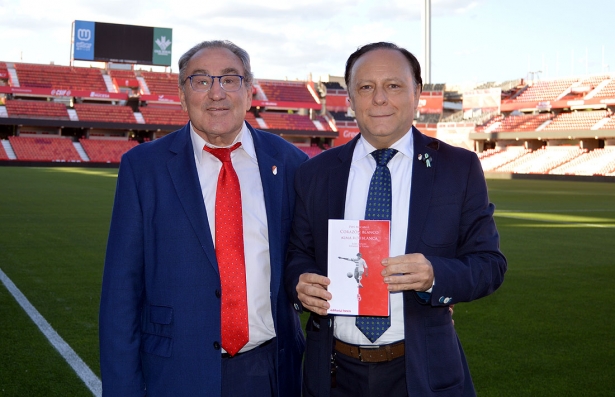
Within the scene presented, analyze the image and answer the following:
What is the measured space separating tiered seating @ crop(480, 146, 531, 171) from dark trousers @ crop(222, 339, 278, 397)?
48.1 metres

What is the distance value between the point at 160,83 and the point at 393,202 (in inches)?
2311

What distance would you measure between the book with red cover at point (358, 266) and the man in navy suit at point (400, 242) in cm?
3

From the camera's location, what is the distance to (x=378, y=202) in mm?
2424

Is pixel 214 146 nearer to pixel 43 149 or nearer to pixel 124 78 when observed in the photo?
pixel 43 149

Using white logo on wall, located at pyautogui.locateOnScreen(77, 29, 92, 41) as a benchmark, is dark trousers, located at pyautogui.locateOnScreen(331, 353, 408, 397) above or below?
below

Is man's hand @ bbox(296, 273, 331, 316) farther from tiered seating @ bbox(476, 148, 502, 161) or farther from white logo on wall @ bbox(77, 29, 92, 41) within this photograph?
white logo on wall @ bbox(77, 29, 92, 41)

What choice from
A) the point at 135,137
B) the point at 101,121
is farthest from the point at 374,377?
the point at 135,137

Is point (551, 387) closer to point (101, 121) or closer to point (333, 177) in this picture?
point (333, 177)

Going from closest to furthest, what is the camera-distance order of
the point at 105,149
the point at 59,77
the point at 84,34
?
the point at 105,149 → the point at 84,34 → the point at 59,77

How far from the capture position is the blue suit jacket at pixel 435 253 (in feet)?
7.63

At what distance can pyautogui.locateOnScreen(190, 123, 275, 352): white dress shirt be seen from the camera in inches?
107

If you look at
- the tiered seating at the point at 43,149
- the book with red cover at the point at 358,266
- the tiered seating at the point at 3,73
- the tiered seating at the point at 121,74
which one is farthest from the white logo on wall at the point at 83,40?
the book with red cover at the point at 358,266

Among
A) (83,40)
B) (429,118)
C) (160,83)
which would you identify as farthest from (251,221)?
(429,118)

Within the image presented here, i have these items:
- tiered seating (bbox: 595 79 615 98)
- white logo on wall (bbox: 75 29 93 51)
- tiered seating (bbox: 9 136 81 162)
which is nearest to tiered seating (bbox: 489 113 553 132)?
tiered seating (bbox: 595 79 615 98)
